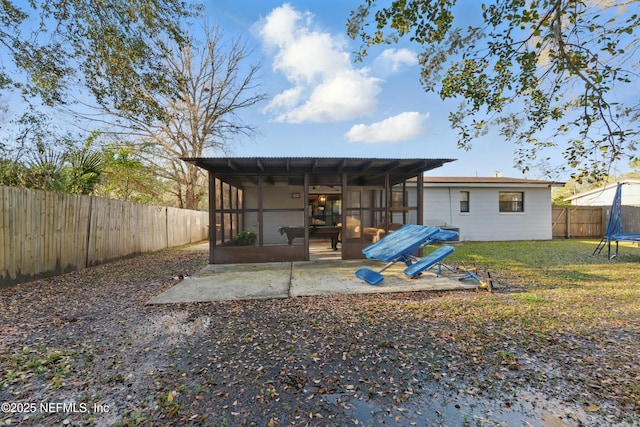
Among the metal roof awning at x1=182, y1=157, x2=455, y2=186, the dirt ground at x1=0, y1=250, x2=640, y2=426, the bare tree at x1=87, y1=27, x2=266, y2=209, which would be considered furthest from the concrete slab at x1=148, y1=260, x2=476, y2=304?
the bare tree at x1=87, y1=27, x2=266, y2=209

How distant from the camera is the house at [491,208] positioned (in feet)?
40.6

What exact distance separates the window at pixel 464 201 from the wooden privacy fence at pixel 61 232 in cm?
1286

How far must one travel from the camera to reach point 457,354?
2525mm

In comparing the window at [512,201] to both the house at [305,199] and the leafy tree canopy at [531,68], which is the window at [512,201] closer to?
the house at [305,199]

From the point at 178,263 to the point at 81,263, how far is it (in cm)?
205

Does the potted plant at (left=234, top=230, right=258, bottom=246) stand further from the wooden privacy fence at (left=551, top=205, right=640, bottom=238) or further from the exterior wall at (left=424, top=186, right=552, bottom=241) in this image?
the wooden privacy fence at (left=551, top=205, right=640, bottom=238)

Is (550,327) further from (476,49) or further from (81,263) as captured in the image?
(81,263)

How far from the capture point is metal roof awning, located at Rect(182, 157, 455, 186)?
21.4 ft

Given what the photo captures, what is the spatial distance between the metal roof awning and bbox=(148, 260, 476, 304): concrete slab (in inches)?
98.8

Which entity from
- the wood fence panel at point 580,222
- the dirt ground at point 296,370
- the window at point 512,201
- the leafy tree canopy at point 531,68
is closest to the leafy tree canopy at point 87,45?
the leafy tree canopy at point 531,68

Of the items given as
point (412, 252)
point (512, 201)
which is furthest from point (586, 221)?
point (412, 252)

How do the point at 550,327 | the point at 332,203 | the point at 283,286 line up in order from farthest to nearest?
the point at 332,203 < the point at 283,286 < the point at 550,327

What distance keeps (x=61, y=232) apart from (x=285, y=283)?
4.90m

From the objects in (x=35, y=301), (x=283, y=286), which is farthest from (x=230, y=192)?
(x=35, y=301)
